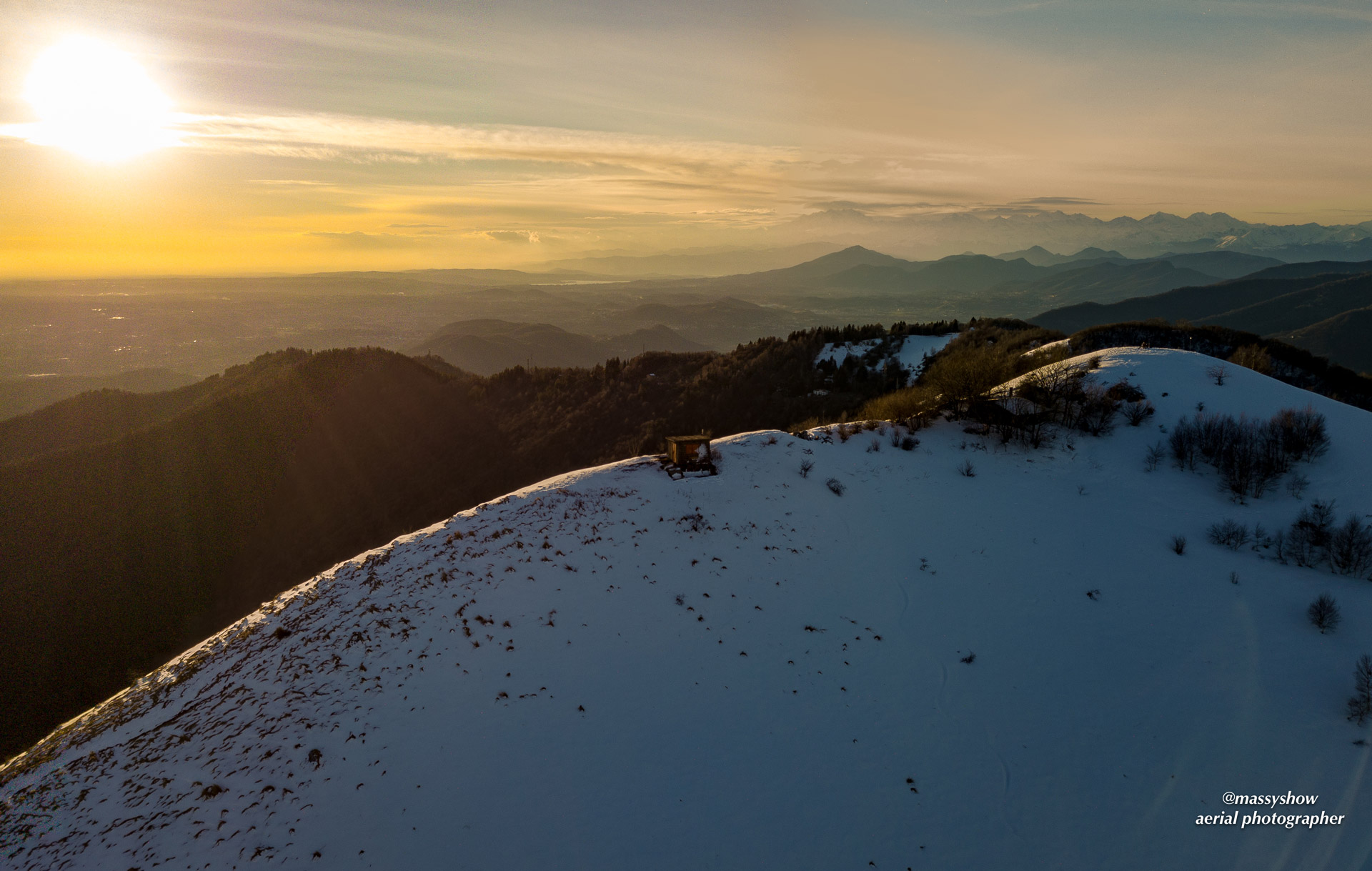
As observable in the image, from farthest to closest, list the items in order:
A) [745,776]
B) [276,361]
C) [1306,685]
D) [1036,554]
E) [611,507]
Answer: [276,361], [611,507], [1036,554], [1306,685], [745,776]

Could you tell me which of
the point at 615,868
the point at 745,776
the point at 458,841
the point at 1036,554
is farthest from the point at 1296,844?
the point at 458,841

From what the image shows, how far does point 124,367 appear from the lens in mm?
152875

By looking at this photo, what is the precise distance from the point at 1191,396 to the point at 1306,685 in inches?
439

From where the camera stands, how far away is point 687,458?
1498 centimetres

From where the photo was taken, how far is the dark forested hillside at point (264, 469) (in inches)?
1056

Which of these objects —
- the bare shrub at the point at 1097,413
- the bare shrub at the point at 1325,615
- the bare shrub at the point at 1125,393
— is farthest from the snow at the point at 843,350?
the bare shrub at the point at 1325,615

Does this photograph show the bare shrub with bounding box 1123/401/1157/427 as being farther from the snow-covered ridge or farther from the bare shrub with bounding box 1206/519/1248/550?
the snow-covered ridge

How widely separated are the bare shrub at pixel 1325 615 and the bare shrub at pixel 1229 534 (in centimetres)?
214

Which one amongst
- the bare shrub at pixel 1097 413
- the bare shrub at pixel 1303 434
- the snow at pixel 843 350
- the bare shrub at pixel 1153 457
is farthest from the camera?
the snow at pixel 843 350

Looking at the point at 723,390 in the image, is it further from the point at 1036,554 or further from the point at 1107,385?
the point at 1036,554

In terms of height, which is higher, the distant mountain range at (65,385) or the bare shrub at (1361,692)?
the bare shrub at (1361,692)

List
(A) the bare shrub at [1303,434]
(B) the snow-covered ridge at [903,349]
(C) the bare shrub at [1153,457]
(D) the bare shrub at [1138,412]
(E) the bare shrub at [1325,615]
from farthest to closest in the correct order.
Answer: (B) the snow-covered ridge at [903,349] → (D) the bare shrub at [1138,412] → (C) the bare shrub at [1153,457] → (A) the bare shrub at [1303,434] → (E) the bare shrub at [1325,615]

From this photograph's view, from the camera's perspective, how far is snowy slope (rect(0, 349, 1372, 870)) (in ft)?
22.4

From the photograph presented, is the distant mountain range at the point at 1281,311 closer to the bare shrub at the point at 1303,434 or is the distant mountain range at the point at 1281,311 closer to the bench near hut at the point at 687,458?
the bare shrub at the point at 1303,434
